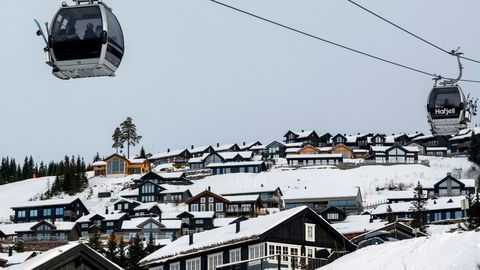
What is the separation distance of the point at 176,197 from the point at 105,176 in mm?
34146

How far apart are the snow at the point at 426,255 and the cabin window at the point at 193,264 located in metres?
21.6

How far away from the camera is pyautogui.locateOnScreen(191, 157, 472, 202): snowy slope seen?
139125 mm

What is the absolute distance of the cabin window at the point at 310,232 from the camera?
164 ft

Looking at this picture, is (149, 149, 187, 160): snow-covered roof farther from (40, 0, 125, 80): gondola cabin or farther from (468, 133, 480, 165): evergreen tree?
(40, 0, 125, 80): gondola cabin

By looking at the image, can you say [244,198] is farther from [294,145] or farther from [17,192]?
[294,145]

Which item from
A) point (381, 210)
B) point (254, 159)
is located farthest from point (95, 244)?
point (254, 159)

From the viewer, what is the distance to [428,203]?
112m

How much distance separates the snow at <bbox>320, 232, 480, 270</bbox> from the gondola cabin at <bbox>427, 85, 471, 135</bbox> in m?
5.72

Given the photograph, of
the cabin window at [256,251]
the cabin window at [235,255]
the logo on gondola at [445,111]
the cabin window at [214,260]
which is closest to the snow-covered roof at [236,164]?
the cabin window at [214,260]

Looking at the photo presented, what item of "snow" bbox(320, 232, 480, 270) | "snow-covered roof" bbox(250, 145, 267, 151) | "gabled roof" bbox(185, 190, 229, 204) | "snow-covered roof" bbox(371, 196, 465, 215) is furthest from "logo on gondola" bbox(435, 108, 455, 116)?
"snow-covered roof" bbox(250, 145, 267, 151)

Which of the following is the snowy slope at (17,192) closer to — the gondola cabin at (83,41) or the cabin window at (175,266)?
the cabin window at (175,266)

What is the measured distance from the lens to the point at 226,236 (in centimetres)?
4800

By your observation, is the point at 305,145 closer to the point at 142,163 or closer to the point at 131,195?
the point at 142,163

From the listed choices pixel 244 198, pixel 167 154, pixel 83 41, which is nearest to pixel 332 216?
pixel 244 198
